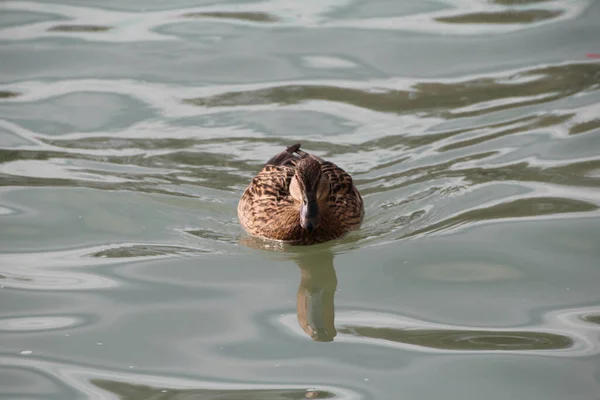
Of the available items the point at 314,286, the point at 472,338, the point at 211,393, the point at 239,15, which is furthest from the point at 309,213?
the point at 239,15

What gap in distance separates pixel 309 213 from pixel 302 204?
17 cm

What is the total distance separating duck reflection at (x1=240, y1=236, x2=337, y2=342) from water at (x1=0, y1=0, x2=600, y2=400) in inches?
1.2

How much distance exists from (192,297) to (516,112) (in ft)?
19.7

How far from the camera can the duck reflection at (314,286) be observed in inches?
326

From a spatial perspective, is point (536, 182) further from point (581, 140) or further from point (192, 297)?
point (192, 297)

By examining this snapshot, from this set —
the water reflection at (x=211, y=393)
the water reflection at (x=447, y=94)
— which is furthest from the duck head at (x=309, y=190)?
the water reflection at (x=447, y=94)

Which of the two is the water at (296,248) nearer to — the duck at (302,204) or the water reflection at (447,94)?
the water reflection at (447,94)

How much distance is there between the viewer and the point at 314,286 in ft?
30.1

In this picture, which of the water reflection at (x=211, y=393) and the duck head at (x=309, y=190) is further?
the duck head at (x=309, y=190)

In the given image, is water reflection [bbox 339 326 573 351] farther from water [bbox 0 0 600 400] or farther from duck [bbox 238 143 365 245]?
duck [bbox 238 143 365 245]

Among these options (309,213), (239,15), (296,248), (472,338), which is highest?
(239,15)

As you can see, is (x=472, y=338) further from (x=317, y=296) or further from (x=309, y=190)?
(x=309, y=190)

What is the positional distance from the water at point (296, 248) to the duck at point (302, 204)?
0.60 feet

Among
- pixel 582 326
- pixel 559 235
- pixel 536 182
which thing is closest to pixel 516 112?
pixel 536 182
